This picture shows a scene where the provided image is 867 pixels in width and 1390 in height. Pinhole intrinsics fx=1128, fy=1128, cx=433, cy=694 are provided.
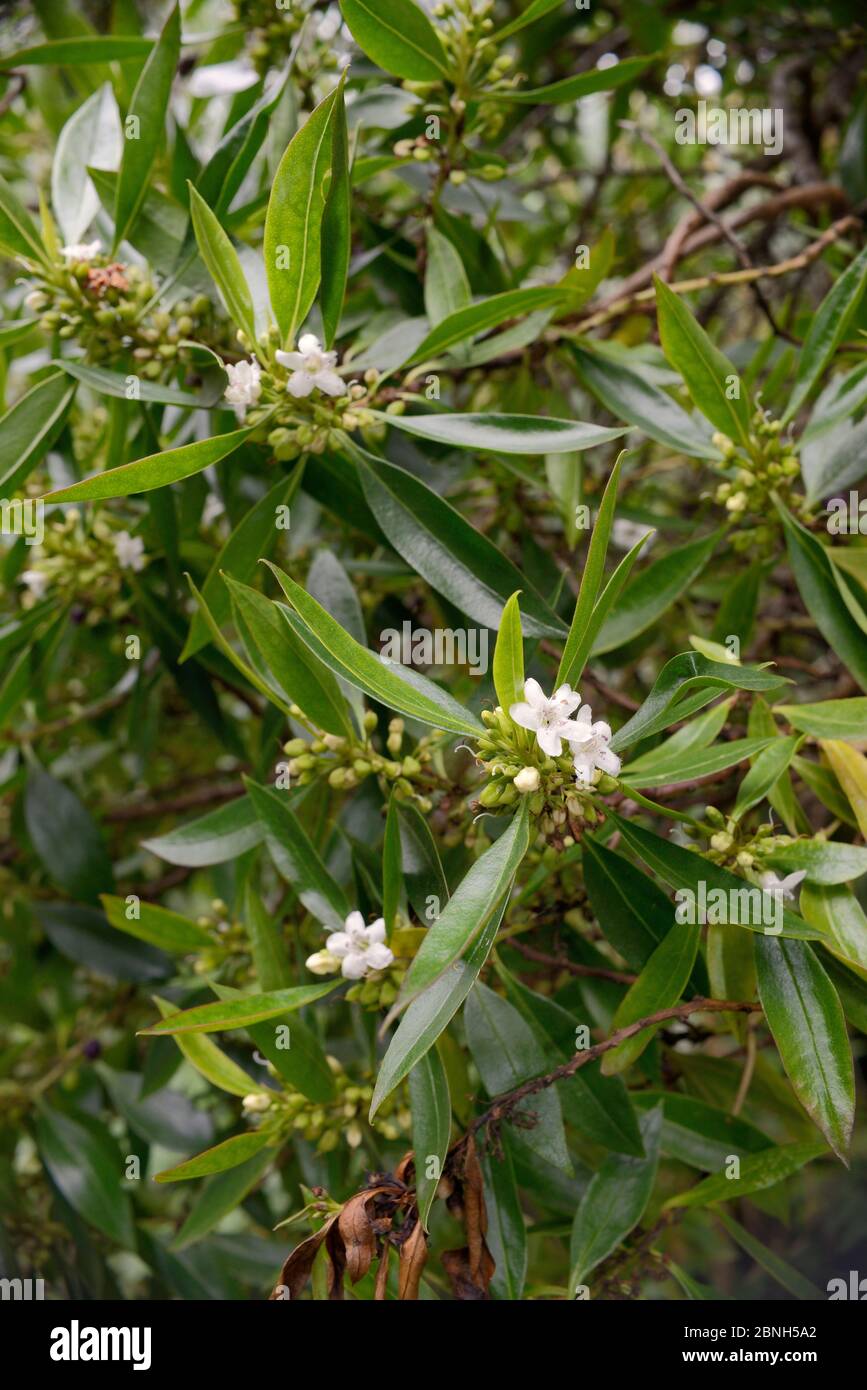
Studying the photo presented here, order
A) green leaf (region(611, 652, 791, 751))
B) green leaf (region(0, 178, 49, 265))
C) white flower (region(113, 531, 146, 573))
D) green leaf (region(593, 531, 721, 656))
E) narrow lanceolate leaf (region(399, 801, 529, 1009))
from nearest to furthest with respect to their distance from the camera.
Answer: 1. narrow lanceolate leaf (region(399, 801, 529, 1009))
2. green leaf (region(611, 652, 791, 751))
3. green leaf (region(0, 178, 49, 265))
4. green leaf (region(593, 531, 721, 656))
5. white flower (region(113, 531, 146, 573))

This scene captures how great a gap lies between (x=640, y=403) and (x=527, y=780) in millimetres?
654

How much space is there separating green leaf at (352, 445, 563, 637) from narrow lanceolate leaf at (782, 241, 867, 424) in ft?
1.28

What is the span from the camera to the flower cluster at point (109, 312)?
1.24m

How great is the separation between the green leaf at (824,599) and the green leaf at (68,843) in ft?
3.50

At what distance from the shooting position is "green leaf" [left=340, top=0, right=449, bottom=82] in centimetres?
116

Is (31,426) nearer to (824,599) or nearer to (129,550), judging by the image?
(129,550)

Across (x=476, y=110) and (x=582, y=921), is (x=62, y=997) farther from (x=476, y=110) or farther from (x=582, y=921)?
(x=476, y=110)

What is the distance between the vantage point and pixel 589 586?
0.89m

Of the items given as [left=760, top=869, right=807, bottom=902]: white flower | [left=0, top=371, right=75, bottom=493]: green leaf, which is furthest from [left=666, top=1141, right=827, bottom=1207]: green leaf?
[left=0, top=371, right=75, bottom=493]: green leaf

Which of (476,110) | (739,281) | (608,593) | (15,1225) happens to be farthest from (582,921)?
(15,1225)

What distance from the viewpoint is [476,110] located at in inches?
Answer: 54.0

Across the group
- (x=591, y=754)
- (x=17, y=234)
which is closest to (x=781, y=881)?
(x=591, y=754)

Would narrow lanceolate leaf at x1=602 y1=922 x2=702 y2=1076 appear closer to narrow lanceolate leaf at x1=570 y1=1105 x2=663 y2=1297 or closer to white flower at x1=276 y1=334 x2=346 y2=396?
narrow lanceolate leaf at x1=570 y1=1105 x2=663 y2=1297
